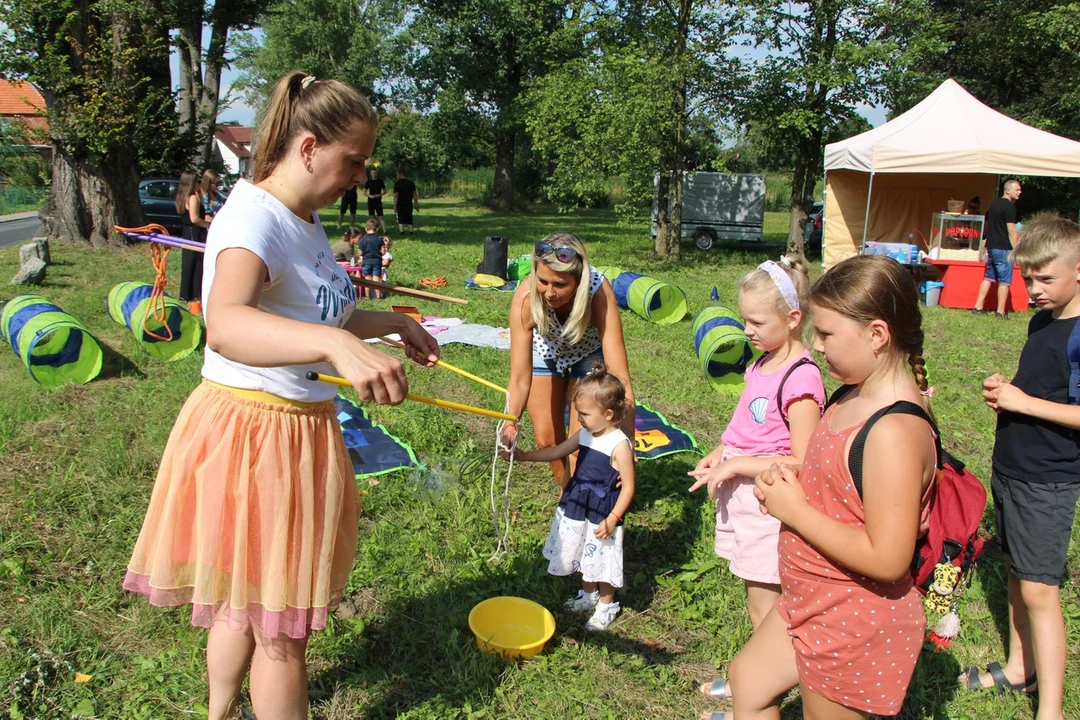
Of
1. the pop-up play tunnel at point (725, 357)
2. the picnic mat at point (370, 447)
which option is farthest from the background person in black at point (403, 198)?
the picnic mat at point (370, 447)

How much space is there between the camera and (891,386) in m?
1.77

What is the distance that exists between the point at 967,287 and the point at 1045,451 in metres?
9.75

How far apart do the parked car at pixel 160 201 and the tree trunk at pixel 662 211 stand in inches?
379

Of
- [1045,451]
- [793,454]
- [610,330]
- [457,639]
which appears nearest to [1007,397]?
[1045,451]

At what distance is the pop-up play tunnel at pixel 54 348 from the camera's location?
5633mm

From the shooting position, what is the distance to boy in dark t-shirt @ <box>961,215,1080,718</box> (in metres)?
2.56

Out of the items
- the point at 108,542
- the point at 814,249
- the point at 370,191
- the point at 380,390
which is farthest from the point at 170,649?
the point at 814,249

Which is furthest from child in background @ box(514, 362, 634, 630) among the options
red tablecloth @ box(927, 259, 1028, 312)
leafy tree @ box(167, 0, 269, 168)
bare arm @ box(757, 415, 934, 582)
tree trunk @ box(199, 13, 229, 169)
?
tree trunk @ box(199, 13, 229, 169)

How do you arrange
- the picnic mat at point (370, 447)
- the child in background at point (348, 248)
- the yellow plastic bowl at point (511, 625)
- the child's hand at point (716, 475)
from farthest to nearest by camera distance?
the child in background at point (348, 248), the picnic mat at point (370, 447), the yellow plastic bowl at point (511, 625), the child's hand at point (716, 475)

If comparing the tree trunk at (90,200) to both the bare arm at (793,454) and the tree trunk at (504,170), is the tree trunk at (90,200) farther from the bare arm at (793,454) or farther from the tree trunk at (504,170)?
the tree trunk at (504,170)

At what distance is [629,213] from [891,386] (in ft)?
41.8

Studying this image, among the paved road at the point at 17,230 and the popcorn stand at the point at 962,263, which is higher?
the popcorn stand at the point at 962,263

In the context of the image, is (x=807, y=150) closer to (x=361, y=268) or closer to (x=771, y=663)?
(x=361, y=268)

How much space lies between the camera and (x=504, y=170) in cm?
3117
